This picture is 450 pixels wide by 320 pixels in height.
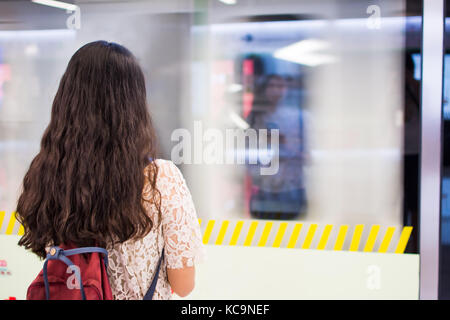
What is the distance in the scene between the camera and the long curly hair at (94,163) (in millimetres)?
1428

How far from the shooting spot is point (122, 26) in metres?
2.55

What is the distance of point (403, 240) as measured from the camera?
7.51 ft

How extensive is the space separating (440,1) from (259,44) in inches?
34.2

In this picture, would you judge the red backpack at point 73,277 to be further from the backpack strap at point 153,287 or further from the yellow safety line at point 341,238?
the yellow safety line at point 341,238

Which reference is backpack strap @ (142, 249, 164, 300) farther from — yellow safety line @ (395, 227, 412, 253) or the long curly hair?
yellow safety line @ (395, 227, 412, 253)

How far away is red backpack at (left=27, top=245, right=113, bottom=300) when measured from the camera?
1411mm

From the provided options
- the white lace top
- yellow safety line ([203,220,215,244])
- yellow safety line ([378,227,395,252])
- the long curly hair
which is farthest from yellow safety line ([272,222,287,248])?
the long curly hair

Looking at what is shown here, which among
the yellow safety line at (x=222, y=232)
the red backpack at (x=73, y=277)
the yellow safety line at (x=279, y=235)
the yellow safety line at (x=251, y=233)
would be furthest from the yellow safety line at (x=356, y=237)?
the red backpack at (x=73, y=277)

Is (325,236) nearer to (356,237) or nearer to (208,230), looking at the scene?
(356,237)

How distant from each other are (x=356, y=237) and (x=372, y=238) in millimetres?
76

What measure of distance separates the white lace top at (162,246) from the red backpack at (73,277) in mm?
68

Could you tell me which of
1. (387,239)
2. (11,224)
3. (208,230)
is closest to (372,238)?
(387,239)
